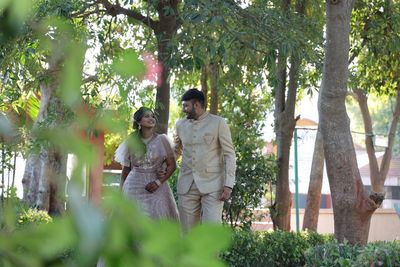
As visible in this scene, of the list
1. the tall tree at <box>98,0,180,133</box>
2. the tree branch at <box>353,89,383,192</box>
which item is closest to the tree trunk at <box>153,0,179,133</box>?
the tall tree at <box>98,0,180,133</box>

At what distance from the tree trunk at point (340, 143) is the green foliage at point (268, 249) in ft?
5.42

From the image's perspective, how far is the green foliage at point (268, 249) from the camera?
32.2 feet

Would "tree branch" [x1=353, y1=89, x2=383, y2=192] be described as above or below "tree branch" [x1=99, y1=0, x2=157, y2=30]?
below

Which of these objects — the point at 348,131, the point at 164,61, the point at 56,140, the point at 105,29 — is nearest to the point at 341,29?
the point at 348,131

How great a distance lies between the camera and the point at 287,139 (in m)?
13.9

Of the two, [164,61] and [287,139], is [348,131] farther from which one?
[287,139]

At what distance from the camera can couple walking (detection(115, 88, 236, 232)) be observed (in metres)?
8.08

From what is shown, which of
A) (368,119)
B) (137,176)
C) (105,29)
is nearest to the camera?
(137,176)

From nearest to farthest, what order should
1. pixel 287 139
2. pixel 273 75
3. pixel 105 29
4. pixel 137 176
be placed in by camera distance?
pixel 137 176 → pixel 273 75 → pixel 105 29 → pixel 287 139

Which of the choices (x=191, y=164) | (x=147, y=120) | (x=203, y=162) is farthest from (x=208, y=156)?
(x=147, y=120)

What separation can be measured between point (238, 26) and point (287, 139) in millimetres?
4593

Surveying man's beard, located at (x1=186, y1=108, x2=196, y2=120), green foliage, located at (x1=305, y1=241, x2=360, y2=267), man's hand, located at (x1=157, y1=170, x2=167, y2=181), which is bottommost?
green foliage, located at (x1=305, y1=241, x2=360, y2=267)

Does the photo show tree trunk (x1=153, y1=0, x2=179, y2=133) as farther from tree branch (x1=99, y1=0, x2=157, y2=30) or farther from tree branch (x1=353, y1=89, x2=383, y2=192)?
tree branch (x1=353, y1=89, x2=383, y2=192)

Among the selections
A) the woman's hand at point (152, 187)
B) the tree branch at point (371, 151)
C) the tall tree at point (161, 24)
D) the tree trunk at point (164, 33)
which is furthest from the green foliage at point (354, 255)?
the tree branch at point (371, 151)
